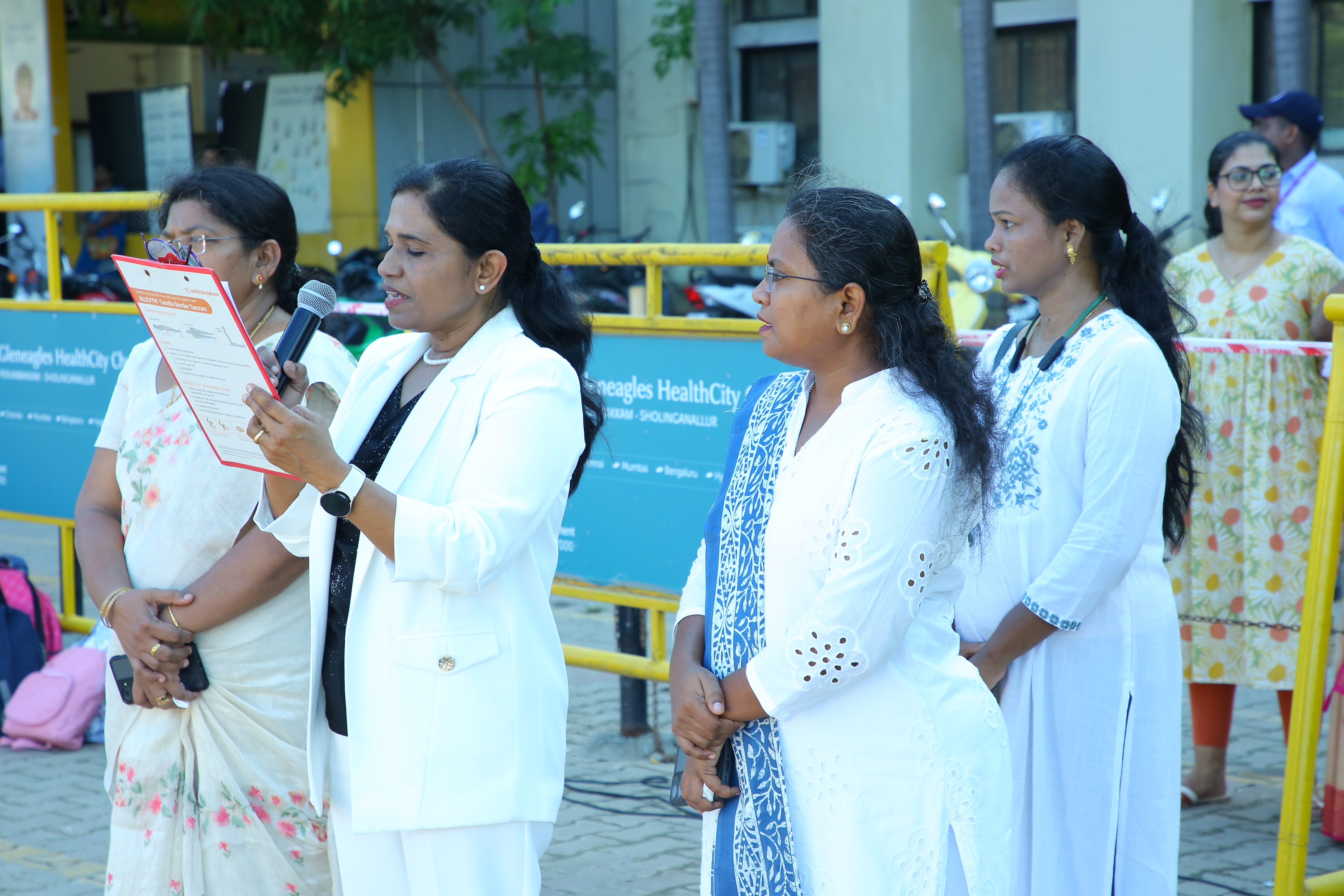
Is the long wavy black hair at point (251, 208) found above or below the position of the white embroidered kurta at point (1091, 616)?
above

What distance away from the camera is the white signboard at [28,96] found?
1151cm

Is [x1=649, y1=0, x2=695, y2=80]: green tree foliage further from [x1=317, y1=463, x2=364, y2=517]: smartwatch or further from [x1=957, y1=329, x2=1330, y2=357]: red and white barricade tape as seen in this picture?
[x1=317, y1=463, x2=364, y2=517]: smartwatch

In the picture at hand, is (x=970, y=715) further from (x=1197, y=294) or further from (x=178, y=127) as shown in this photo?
(x=178, y=127)

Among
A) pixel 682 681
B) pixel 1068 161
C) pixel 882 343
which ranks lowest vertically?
pixel 682 681

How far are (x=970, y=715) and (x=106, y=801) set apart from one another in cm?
374

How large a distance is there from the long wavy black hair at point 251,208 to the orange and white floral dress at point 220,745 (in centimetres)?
24

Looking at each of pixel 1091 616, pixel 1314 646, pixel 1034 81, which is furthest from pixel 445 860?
pixel 1034 81

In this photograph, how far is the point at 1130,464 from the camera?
2.89 metres

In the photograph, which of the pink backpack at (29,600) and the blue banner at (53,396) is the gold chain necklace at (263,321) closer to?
the blue banner at (53,396)

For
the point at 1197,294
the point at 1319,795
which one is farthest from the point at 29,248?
the point at 1319,795

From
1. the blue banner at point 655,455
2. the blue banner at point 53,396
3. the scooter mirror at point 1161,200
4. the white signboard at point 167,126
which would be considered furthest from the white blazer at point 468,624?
the white signboard at point 167,126

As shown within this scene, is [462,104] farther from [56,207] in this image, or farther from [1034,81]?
[56,207]

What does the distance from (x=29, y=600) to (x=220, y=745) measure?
3329 mm

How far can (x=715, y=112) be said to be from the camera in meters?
12.7
